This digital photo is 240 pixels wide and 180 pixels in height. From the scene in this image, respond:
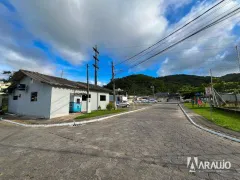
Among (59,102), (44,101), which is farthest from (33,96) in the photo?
(59,102)

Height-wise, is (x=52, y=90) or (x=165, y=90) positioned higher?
(x=165, y=90)

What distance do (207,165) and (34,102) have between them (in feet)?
49.9

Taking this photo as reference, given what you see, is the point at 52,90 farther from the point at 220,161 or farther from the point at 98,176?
the point at 220,161

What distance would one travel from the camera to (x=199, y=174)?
2.99 meters

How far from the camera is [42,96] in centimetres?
1283

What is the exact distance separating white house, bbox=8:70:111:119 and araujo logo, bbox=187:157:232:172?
473 inches

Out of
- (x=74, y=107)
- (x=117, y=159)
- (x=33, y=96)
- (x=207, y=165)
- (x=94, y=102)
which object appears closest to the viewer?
(x=207, y=165)

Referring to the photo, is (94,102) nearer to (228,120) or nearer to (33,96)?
(33,96)

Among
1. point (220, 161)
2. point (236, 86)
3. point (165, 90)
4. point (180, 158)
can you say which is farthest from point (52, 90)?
point (165, 90)

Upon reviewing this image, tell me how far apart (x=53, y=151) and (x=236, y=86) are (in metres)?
30.6

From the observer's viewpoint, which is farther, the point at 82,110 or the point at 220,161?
the point at 82,110

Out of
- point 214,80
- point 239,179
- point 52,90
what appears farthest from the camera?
point 214,80

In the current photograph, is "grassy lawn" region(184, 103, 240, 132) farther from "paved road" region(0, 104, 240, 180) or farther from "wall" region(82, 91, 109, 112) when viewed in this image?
"wall" region(82, 91, 109, 112)

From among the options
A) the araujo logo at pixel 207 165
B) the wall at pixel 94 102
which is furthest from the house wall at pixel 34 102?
the araujo logo at pixel 207 165
